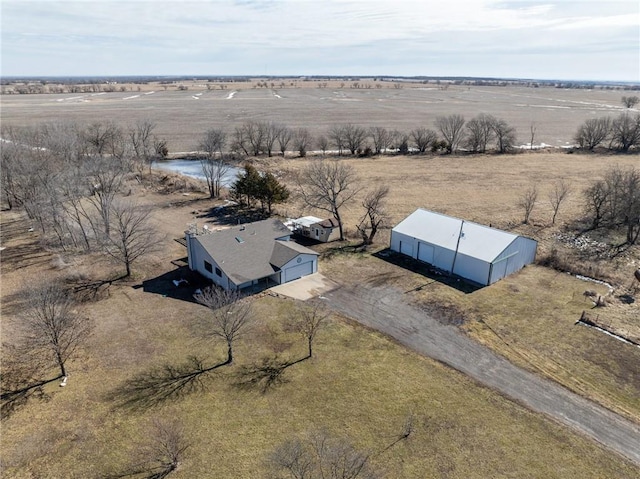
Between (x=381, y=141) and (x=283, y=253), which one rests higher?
(x=381, y=141)

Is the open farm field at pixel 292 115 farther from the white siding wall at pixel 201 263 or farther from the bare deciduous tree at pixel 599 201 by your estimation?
the white siding wall at pixel 201 263

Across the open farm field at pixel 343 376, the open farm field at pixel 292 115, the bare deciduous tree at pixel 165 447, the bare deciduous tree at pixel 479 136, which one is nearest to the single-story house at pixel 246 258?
the open farm field at pixel 343 376

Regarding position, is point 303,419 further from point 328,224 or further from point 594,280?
point 594,280

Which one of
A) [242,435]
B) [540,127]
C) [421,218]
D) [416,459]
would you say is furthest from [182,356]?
[540,127]

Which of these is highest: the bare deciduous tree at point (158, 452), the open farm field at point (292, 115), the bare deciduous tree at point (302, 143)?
the open farm field at point (292, 115)

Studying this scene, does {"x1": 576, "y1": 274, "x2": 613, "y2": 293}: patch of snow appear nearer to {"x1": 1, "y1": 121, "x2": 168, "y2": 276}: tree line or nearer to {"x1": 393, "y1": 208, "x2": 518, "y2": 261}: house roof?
{"x1": 393, "y1": 208, "x2": 518, "y2": 261}: house roof

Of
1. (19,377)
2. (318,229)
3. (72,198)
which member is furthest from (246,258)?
(72,198)

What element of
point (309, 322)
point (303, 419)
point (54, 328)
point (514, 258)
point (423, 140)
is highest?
point (423, 140)
